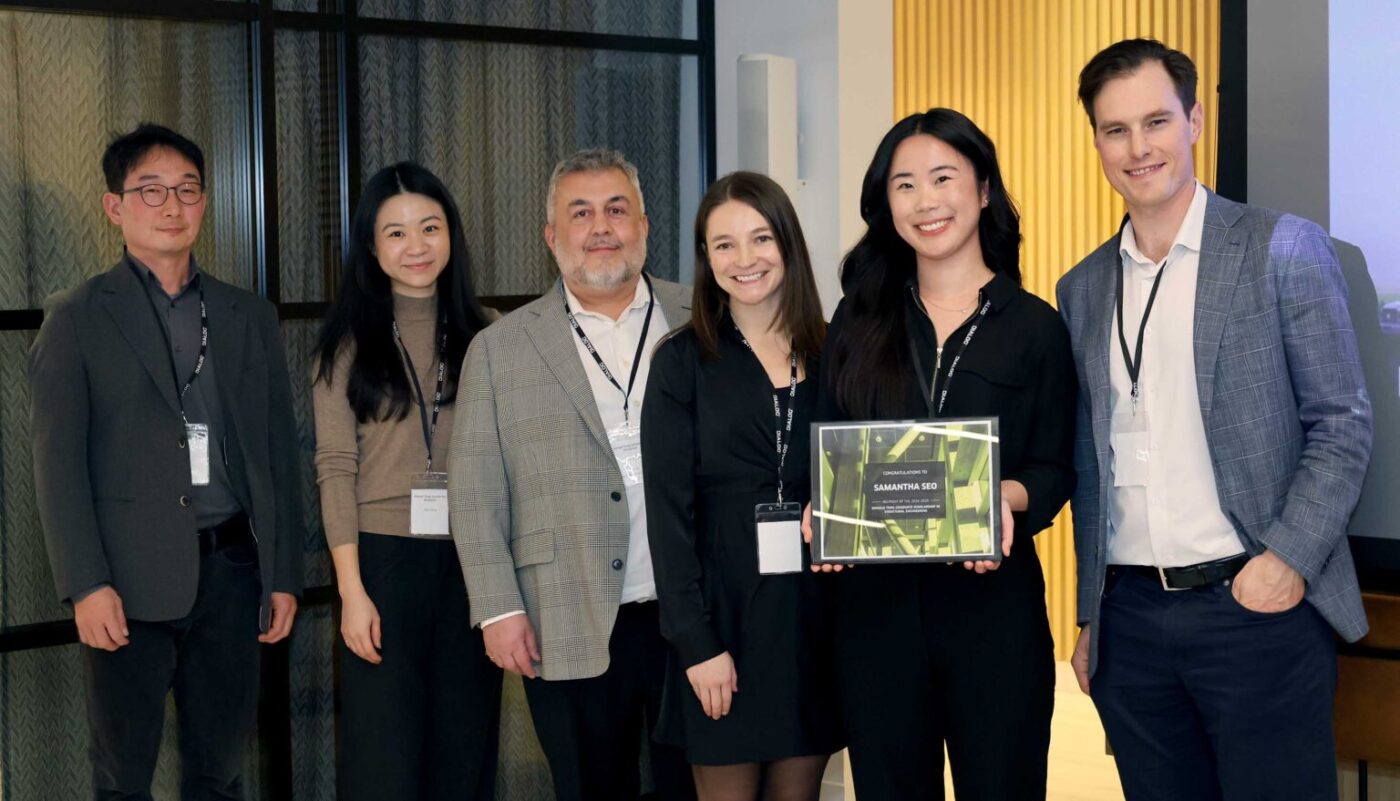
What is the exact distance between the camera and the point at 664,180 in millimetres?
4785

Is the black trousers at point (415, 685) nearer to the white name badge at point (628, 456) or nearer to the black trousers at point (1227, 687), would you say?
the white name badge at point (628, 456)

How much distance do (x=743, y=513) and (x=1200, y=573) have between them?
871 millimetres

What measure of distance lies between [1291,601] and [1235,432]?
1.05 feet

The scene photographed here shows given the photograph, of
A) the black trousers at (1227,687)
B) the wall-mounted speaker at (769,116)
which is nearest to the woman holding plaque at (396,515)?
the wall-mounted speaker at (769,116)

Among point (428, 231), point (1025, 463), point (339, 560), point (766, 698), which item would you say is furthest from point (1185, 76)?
point (339, 560)

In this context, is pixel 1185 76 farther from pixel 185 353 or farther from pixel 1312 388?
pixel 185 353

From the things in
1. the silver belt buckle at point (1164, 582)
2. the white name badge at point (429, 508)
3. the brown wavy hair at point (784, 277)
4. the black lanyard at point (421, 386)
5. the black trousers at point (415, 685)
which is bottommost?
the black trousers at point (415, 685)

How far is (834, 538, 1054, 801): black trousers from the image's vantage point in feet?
8.28

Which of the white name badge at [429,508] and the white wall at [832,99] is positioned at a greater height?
the white wall at [832,99]

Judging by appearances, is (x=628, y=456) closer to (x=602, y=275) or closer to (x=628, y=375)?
(x=628, y=375)

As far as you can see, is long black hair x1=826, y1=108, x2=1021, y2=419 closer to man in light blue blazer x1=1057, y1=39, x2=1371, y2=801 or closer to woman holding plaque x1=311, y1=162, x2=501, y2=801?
man in light blue blazer x1=1057, y1=39, x2=1371, y2=801

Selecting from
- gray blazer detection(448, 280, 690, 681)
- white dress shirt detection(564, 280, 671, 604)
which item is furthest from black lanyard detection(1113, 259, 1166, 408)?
gray blazer detection(448, 280, 690, 681)

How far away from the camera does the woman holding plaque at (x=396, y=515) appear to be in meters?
3.37

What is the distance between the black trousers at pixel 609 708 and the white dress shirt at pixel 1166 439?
1079mm
